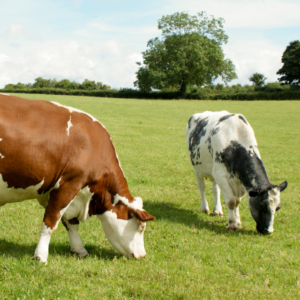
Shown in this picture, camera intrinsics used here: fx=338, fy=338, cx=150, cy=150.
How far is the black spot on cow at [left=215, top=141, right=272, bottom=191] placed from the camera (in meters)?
6.52

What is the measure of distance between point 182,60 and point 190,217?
56.8 metres

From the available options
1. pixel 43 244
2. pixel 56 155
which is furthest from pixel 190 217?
pixel 56 155

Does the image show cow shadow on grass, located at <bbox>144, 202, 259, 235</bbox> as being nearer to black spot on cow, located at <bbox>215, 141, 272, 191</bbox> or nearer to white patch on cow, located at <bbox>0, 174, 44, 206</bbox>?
black spot on cow, located at <bbox>215, 141, 272, 191</bbox>

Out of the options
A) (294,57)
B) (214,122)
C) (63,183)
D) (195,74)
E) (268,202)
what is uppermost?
(294,57)

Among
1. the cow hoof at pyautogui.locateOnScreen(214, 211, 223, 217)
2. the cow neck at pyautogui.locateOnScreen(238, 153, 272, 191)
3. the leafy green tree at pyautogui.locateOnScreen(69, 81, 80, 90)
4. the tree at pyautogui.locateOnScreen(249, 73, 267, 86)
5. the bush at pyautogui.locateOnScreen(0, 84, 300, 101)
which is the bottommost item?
the cow hoof at pyautogui.locateOnScreen(214, 211, 223, 217)

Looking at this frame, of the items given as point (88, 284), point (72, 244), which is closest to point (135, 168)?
point (72, 244)

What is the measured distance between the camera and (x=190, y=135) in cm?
902

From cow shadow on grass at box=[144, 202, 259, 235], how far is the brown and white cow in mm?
2186

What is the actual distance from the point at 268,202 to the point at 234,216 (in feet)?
2.88

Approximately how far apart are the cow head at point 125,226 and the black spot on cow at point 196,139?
3.51m

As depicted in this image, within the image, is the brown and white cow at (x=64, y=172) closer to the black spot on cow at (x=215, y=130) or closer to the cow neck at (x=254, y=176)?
the cow neck at (x=254, y=176)

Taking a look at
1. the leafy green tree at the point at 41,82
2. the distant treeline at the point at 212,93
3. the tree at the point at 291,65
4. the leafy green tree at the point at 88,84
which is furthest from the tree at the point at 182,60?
the leafy green tree at the point at 41,82

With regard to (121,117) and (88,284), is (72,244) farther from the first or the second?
(121,117)

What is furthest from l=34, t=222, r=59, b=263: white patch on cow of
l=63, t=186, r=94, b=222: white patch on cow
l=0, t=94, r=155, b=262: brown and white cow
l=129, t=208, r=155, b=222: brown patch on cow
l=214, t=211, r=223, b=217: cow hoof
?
l=214, t=211, r=223, b=217: cow hoof
